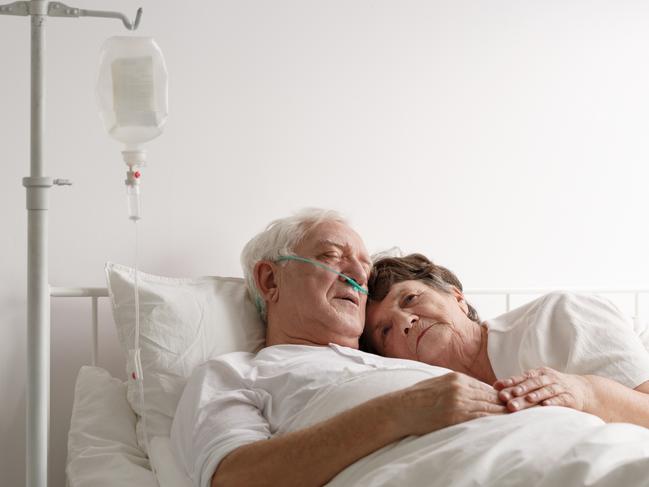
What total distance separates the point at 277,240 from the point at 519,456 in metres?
0.90

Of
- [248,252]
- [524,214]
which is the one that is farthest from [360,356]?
[524,214]

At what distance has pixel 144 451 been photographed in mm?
1780

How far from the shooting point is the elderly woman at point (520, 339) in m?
1.63

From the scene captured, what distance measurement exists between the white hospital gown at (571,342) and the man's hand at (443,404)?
0.36 m

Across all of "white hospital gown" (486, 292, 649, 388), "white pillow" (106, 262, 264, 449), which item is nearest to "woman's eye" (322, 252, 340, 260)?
"white pillow" (106, 262, 264, 449)

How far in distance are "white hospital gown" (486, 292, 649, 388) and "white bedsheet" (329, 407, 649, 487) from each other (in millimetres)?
345

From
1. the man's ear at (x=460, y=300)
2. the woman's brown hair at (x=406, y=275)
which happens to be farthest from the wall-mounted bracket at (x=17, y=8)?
the man's ear at (x=460, y=300)

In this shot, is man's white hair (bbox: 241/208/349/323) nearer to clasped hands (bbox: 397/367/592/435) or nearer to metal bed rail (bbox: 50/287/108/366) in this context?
metal bed rail (bbox: 50/287/108/366)

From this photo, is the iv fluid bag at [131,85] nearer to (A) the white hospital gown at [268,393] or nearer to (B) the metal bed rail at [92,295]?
(A) the white hospital gown at [268,393]

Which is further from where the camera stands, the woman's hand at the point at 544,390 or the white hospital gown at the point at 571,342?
the white hospital gown at the point at 571,342

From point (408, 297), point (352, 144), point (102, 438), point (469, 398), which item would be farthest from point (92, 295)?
point (469, 398)

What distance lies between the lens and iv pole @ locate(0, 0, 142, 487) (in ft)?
4.49

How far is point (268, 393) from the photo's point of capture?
1701mm

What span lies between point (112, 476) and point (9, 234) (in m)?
0.67
